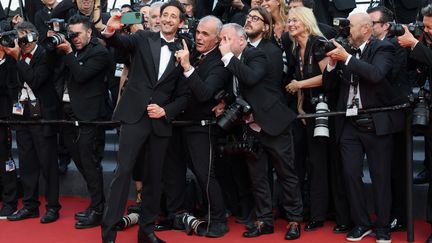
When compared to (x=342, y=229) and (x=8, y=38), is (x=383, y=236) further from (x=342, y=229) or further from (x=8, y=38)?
(x=8, y=38)

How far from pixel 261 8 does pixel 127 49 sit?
1348 mm

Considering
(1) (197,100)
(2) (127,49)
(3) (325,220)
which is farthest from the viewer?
(3) (325,220)

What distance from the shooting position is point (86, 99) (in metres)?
7.53

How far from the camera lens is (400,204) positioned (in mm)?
7137

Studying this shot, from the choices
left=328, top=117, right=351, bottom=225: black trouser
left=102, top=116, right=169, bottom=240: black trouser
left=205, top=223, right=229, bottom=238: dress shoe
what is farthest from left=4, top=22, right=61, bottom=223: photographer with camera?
left=328, top=117, right=351, bottom=225: black trouser

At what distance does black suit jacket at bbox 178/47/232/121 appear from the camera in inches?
263

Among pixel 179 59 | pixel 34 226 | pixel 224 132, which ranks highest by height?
pixel 179 59

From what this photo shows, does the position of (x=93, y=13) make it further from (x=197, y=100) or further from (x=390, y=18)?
(x=390, y=18)

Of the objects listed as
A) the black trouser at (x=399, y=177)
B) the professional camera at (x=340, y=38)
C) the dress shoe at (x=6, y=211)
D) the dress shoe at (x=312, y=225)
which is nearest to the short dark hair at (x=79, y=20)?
the dress shoe at (x=6, y=211)

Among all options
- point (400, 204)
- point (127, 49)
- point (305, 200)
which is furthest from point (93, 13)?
point (400, 204)

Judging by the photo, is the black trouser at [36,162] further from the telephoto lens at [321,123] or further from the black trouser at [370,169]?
the black trouser at [370,169]

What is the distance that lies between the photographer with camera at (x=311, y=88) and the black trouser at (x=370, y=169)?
28 centimetres

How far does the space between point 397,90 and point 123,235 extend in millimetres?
2848

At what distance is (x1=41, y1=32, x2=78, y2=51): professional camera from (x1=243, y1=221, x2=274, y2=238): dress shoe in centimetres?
250
